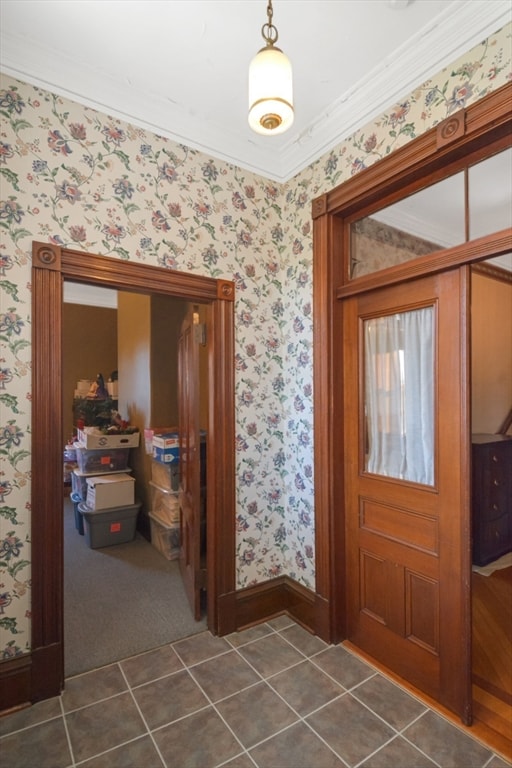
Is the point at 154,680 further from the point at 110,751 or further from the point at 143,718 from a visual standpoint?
the point at 110,751

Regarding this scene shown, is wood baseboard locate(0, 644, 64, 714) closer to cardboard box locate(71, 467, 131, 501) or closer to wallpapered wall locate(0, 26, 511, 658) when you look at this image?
wallpapered wall locate(0, 26, 511, 658)

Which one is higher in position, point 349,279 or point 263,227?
point 263,227

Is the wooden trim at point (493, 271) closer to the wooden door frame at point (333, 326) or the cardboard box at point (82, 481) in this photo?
the wooden door frame at point (333, 326)

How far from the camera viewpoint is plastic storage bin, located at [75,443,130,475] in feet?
13.8

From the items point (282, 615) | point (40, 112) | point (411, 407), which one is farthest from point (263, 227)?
point (282, 615)

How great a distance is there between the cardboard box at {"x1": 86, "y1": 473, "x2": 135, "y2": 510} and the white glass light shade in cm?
357

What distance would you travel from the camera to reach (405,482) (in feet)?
6.72

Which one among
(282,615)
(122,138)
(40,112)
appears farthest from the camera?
(282,615)

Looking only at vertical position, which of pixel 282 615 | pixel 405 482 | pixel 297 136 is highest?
pixel 297 136

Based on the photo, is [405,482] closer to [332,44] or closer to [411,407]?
[411,407]

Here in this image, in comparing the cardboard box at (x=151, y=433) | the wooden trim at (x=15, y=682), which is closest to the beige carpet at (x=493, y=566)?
the cardboard box at (x=151, y=433)

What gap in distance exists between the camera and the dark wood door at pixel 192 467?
2.56 m

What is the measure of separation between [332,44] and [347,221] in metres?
0.84

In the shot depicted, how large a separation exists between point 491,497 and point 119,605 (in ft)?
10.2
